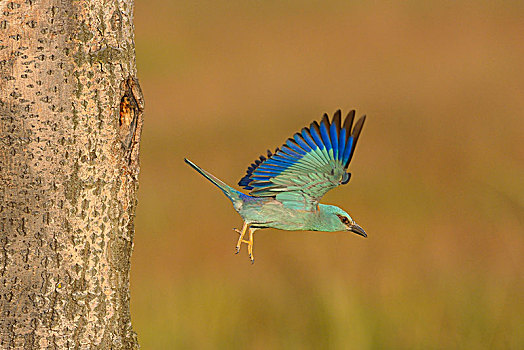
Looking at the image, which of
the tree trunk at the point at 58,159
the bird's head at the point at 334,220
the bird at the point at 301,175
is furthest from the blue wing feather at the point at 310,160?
the tree trunk at the point at 58,159

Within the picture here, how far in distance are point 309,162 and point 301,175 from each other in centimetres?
6

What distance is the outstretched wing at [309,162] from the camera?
2.39 meters

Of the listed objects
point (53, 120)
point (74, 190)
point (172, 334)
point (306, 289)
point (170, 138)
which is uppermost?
point (170, 138)

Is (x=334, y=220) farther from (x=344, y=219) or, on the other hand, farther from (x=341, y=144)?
(x=341, y=144)

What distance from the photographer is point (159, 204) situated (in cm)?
711

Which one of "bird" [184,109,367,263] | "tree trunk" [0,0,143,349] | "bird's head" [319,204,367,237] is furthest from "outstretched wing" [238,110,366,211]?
"tree trunk" [0,0,143,349]

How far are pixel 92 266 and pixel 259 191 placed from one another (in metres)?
0.70

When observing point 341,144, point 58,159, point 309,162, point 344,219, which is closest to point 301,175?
point 309,162

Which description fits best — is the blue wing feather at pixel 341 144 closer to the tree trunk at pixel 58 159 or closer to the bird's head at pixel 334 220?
the bird's head at pixel 334 220

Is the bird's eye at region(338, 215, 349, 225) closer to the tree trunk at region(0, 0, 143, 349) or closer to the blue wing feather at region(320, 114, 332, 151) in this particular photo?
the blue wing feather at region(320, 114, 332, 151)

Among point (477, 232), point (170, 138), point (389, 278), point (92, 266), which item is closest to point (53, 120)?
point (92, 266)

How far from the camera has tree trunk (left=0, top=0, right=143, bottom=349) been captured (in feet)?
5.95

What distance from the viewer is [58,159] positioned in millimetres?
1853

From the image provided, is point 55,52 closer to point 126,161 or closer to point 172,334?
point 126,161
